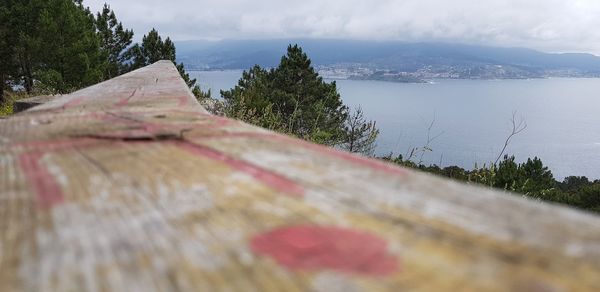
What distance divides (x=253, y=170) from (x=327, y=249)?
0.27m

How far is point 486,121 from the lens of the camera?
112m

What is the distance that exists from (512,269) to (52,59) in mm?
20209

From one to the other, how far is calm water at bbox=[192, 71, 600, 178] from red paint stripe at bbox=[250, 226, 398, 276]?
66.7ft

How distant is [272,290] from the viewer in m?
0.40

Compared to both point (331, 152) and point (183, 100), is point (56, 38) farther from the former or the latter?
point (331, 152)

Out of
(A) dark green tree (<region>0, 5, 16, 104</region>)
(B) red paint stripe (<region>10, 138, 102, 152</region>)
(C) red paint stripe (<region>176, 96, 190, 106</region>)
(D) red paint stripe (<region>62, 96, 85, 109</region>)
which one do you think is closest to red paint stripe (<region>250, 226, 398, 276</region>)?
(B) red paint stripe (<region>10, 138, 102, 152</region>)

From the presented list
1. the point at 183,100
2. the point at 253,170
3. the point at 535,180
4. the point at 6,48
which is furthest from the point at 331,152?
the point at 6,48

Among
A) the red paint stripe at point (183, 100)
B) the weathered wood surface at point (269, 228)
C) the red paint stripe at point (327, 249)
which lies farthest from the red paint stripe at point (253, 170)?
the red paint stripe at point (183, 100)

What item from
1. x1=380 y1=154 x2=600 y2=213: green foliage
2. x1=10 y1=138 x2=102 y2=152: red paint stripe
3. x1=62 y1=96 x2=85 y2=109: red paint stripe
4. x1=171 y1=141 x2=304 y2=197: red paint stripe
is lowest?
x1=380 y1=154 x2=600 y2=213: green foliage

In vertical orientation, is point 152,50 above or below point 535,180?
above

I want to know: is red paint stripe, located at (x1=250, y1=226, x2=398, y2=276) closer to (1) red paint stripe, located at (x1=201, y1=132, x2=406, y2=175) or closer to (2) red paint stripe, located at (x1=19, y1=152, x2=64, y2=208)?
(1) red paint stripe, located at (x1=201, y1=132, x2=406, y2=175)

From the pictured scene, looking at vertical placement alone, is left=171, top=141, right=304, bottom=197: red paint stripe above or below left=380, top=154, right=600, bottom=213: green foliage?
above

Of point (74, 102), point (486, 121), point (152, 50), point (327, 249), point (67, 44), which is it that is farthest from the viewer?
point (486, 121)

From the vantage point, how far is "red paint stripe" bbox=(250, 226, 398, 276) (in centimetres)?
43
